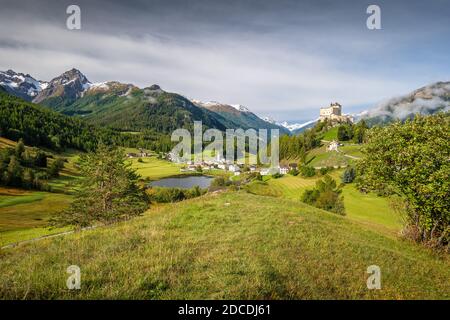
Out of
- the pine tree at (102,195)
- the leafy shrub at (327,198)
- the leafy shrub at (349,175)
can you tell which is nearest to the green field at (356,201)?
the leafy shrub at (327,198)

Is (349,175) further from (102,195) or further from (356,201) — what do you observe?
(102,195)

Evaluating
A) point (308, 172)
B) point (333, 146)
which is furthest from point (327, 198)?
point (333, 146)

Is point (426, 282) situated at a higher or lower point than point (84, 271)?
lower

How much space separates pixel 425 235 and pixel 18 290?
25335mm

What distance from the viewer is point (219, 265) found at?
33.2 ft

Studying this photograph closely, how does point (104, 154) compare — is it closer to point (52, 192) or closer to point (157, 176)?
point (52, 192)

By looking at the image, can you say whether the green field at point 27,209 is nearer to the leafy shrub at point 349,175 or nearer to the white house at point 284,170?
the leafy shrub at point 349,175

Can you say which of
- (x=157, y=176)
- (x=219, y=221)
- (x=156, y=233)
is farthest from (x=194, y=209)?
(x=157, y=176)

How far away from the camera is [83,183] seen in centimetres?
4009

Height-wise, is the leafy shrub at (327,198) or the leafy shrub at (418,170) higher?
the leafy shrub at (418,170)

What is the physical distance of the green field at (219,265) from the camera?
322 inches

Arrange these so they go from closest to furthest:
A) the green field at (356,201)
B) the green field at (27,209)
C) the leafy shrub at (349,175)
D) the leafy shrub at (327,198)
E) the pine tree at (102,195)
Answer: the pine tree at (102,195)
the green field at (356,201)
the green field at (27,209)
the leafy shrub at (327,198)
the leafy shrub at (349,175)
